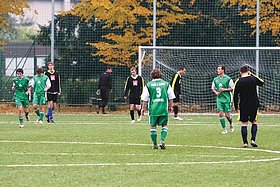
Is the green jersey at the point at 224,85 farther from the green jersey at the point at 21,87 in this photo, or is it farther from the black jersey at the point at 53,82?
the black jersey at the point at 53,82

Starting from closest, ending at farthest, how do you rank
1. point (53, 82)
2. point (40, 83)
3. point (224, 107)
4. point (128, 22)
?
point (224, 107) < point (40, 83) < point (53, 82) < point (128, 22)

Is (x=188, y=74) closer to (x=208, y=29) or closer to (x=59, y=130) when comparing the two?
(x=208, y=29)

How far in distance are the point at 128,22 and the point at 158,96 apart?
22527mm

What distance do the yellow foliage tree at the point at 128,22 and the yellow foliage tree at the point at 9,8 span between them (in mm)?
3429

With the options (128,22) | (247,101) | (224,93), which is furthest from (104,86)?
A: (247,101)

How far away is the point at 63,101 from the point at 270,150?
23.0 meters

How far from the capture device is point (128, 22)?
41875 millimetres

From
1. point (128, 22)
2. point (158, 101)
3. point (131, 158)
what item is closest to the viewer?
point (131, 158)

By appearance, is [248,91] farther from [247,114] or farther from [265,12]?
[265,12]

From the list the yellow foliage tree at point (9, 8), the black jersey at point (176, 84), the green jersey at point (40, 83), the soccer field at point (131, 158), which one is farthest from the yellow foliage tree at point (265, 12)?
the soccer field at point (131, 158)

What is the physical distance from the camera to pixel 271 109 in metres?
38.4

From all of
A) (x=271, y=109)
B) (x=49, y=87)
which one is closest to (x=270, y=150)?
(x=49, y=87)

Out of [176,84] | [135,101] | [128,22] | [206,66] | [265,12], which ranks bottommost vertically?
[135,101]

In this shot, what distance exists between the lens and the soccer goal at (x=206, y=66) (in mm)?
38750
